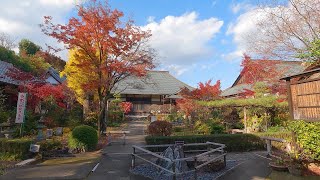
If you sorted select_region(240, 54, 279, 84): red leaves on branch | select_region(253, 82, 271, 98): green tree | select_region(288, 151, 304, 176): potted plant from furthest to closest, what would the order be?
select_region(253, 82, 271, 98): green tree
select_region(240, 54, 279, 84): red leaves on branch
select_region(288, 151, 304, 176): potted plant

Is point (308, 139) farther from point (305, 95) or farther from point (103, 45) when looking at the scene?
point (103, 45)

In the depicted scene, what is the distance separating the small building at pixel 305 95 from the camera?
8.59 meters

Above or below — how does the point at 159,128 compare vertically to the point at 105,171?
above

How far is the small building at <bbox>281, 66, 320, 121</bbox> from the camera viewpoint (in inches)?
338

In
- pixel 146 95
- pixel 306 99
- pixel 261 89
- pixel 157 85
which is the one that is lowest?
pixel 306 99

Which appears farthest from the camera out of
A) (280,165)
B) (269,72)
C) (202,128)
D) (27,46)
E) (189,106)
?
(27,46)

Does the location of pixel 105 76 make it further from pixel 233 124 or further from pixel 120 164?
pixel 233 124

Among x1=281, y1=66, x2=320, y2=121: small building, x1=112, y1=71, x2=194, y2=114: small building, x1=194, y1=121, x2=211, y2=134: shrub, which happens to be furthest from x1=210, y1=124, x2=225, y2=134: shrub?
x1=112, y1=71, x2=194, y2=114: small building

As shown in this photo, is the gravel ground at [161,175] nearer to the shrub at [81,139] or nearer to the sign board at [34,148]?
the shrub at [81,139]

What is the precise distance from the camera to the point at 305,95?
9117 millimetres

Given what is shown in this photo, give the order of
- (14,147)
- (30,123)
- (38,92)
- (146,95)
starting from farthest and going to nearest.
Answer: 1. (146,95)
2. (38,92)
3. (30,123)
4. (14,147)

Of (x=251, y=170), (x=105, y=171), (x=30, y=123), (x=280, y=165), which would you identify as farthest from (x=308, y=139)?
(x=30, y=123)

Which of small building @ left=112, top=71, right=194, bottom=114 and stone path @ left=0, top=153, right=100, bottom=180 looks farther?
small building @ left=112, top=71, right=194, bottom=114

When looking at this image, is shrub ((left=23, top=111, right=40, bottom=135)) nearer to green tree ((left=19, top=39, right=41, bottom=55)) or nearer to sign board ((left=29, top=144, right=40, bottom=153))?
sign board ((left=29, top=144, right=40, bottom=153))
